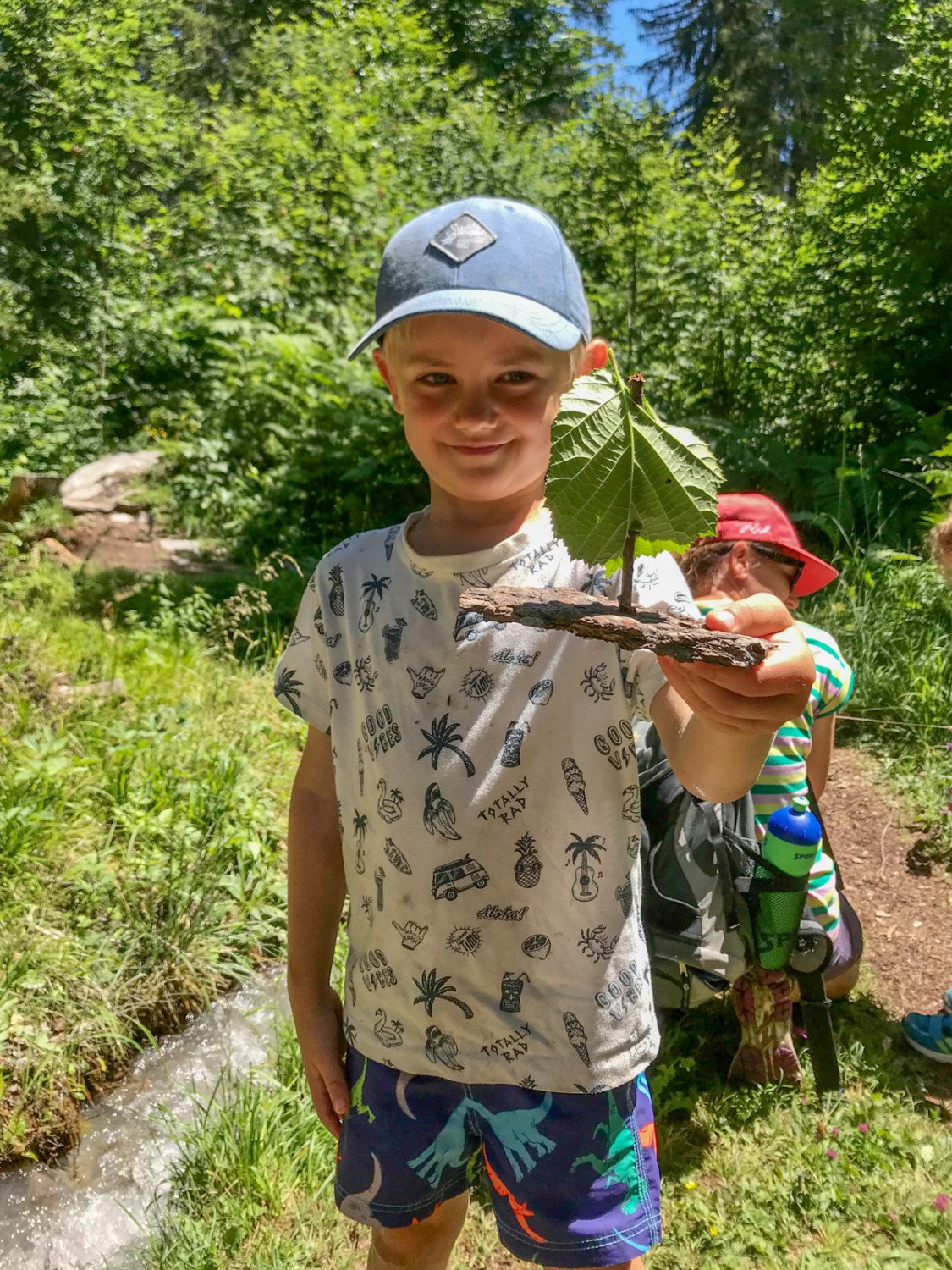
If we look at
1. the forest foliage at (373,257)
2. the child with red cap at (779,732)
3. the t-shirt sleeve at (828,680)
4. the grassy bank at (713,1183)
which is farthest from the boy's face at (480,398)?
the forest foliage at (373,257)

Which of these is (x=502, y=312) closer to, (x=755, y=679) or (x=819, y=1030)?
(x=755, y=679)

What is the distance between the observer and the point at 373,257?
822 centimetres

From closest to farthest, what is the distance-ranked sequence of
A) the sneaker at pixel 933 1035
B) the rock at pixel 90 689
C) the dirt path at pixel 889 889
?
the sneaker at pixel 933 1035 < the dirt path at pixel 889 889 < the rock at pixel 90 689

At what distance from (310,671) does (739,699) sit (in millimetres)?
848

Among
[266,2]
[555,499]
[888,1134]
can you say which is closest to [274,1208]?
[888,1134]

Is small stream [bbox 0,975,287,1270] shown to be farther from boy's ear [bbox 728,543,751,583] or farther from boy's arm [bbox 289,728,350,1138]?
boy's ear [bbox 728,543,751,583]

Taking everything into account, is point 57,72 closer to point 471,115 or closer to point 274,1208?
point 471,115

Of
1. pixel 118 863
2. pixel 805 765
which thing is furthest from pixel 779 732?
pixel 118 863

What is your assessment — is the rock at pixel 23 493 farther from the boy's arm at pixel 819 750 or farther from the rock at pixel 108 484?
the boy's arm at pixel 819 750

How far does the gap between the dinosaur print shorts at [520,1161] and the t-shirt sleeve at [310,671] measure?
1.97 feet

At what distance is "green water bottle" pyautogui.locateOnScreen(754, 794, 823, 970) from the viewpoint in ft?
7.21

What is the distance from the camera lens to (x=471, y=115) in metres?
9.51

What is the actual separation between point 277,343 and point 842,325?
15.0 ft

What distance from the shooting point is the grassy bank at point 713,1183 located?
2.17 meters
